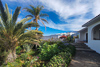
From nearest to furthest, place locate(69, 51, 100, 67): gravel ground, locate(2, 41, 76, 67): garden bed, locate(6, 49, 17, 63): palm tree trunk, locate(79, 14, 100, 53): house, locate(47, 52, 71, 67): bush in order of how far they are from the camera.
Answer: locate(47, 52, 71, 67): bush, locate(2, 41, 76, 67): garden bed, locate(69, 51, 100, 67): gravel ground, locate(6, 49, 17, 63): palm tree trunk, locate(79, 14, 100, 53): house

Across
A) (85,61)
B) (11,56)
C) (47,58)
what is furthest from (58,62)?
(11,56)

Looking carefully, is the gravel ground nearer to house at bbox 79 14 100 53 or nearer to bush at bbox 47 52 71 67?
bush at bbox 47 52 71 67

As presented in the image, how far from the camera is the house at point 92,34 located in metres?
5.55

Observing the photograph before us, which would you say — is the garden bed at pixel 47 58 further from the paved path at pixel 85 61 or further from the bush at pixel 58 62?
the paved path at pixel 85 61

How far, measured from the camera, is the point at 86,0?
221 inches

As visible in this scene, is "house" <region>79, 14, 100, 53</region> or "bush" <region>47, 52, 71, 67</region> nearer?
"bush" <region>47, 52, 71, 67</region>

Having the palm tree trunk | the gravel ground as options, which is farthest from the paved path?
the palm tree trunk

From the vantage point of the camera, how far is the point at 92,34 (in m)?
6.70

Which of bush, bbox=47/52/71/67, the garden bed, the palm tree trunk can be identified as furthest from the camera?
the palm tree trunk

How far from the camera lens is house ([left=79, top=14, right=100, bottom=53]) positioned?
5555 millimetres

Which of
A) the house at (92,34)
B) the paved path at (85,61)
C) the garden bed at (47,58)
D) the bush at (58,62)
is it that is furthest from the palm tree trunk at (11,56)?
the house at (92,34)

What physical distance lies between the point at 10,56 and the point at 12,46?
708 mm

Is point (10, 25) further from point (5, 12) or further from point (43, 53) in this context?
point (43, 53)

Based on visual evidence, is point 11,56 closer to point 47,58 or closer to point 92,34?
point 47,58
